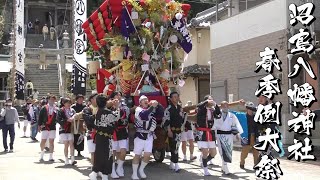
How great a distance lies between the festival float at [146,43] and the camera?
12570 mm

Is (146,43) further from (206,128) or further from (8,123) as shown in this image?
(8,123)

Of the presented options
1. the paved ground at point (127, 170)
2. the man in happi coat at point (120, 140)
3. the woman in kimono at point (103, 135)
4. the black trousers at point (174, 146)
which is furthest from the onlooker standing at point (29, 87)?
the woman in kimono at point (103, 135)

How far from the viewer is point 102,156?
1025cm

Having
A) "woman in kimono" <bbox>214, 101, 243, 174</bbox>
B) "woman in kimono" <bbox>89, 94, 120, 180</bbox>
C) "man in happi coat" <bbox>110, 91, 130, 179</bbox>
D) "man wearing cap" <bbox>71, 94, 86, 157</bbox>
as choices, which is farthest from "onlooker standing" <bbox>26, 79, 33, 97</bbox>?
"woman in kimono" <bbox>89, 94, 120, 180</bbox>

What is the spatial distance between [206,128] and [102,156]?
2.73 meters

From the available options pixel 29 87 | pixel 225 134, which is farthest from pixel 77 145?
pixel 29 87

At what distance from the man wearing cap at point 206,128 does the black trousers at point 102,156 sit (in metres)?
2.43

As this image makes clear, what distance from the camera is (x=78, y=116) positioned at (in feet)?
40.4

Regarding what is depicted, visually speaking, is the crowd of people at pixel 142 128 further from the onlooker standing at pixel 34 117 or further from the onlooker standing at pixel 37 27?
the onlooker standing at pixel 37 27

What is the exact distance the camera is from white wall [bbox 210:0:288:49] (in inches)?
676

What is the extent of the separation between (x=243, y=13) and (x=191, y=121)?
26.4 feet

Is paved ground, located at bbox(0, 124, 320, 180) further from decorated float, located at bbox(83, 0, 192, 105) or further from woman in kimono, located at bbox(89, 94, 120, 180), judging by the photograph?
decorated float, located at bbox(83, 0, 192, 105)

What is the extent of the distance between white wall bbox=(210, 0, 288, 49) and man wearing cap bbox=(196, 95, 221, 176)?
6509mm

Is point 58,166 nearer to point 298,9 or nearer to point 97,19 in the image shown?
point 97,19
